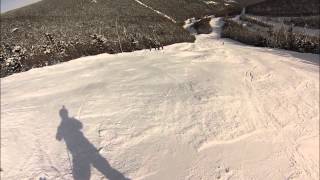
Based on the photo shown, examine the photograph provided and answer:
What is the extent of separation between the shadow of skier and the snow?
0.02 meters

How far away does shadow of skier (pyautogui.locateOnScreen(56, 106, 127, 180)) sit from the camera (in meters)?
8.57

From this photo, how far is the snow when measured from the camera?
905cm

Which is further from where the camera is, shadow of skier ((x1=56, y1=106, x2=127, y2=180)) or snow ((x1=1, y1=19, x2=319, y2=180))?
snow ((x1=1, y1=19, x2=319, y2=180))

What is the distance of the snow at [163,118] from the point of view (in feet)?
29.7

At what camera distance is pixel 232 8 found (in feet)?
80.7

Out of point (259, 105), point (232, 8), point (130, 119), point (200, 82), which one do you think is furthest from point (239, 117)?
point (232, 8)

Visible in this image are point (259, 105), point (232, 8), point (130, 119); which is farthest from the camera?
point (232, 8)

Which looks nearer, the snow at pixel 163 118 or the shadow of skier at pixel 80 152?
the shadow of skier at pixel 80 152

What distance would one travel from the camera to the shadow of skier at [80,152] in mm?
8570

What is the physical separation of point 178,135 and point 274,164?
7.05ft

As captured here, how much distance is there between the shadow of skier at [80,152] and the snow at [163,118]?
0.02 m

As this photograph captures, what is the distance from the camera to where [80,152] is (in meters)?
9.23

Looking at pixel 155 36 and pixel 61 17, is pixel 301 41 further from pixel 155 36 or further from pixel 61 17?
pixel 61 17

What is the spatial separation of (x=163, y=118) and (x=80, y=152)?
223 centimetres
